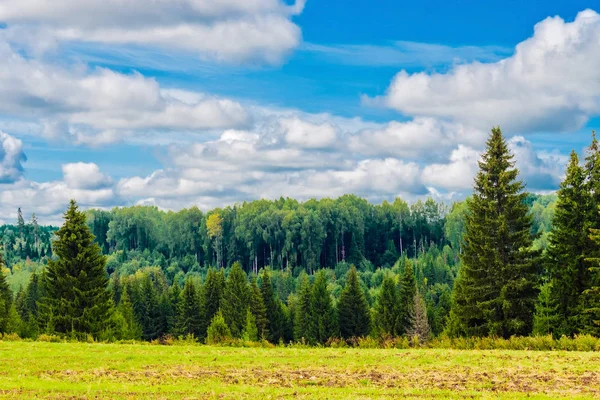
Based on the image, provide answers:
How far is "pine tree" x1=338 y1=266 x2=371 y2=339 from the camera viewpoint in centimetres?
9831

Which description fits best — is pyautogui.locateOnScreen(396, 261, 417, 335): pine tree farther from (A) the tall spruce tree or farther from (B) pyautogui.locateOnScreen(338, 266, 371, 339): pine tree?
(A) the tall spruce tree

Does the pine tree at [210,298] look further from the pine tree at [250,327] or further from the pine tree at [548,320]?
the pine tree at [548,320]

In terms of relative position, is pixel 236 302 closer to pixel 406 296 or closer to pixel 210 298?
pixel 210 298

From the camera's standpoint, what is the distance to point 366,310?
325 feet

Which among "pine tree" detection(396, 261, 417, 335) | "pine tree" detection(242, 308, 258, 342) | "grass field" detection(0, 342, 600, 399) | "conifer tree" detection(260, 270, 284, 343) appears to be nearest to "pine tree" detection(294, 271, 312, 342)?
A: "conifer tree" detection(260, 270, 284, 343)

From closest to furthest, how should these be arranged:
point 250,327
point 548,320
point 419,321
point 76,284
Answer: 1. point 548,320
2. point 76,284
3. point 419,321
4. point 250,327

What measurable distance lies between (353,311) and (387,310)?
7246mm

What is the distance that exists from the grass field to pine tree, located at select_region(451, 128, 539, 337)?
23141 mm

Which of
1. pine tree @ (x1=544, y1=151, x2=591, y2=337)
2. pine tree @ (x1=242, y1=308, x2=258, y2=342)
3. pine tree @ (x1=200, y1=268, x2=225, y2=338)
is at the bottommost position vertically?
pine tree @ (x1=242, y1=308, x2=258, y2=342)

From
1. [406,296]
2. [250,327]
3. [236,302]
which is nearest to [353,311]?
[406,296]

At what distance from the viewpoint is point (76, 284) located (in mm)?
51156

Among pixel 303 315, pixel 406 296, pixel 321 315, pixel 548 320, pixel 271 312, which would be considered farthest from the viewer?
pixel 271 312

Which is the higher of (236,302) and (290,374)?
(290,374)

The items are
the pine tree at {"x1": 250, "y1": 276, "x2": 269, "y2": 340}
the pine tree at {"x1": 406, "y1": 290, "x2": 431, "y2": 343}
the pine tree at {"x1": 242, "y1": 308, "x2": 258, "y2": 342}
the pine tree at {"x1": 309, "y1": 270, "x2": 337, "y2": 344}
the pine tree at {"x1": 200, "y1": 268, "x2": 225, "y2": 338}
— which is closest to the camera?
the pine tree at {"x1": 406, "y1": 290, "x2": 431, "y2": 343}
